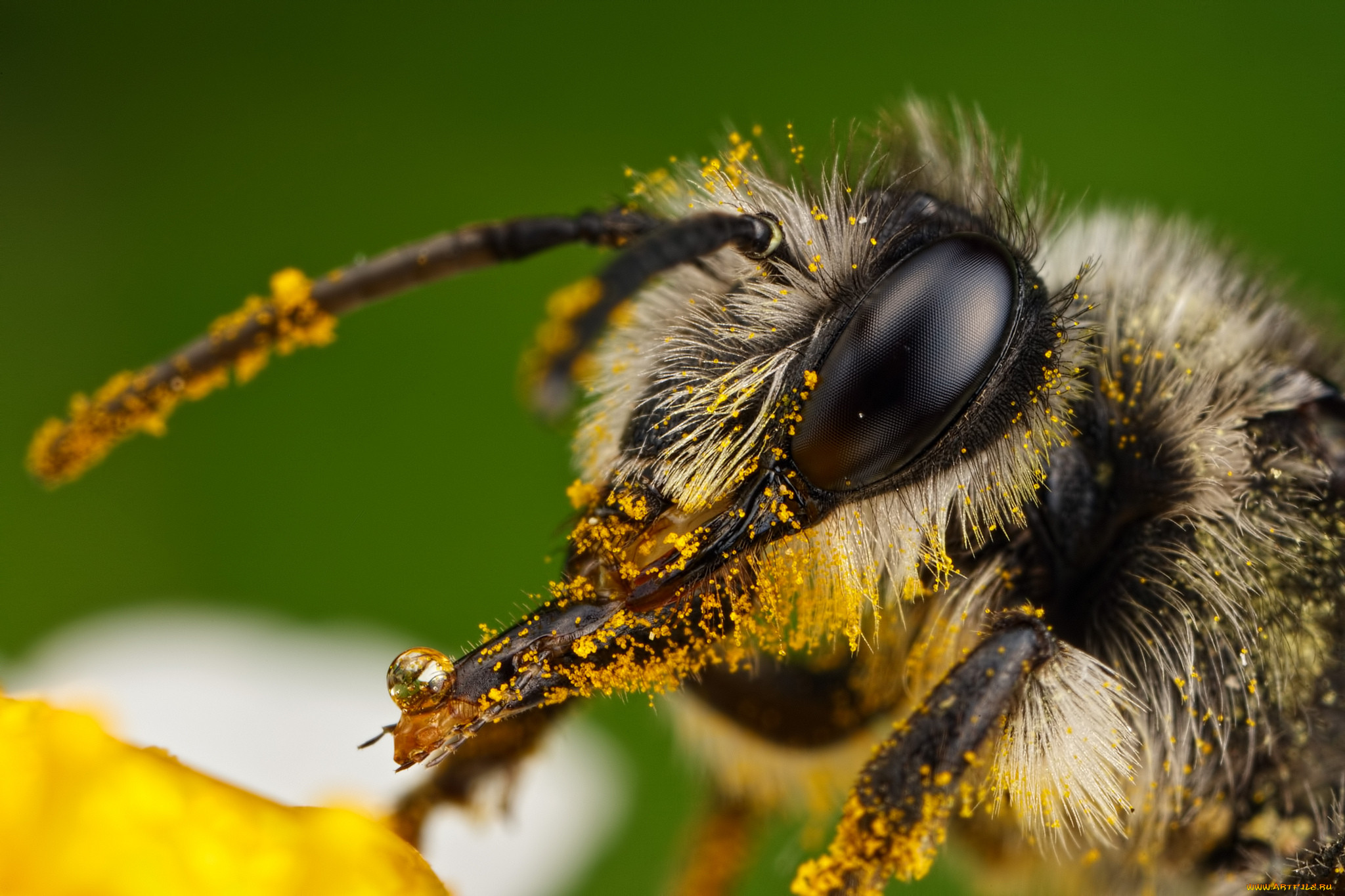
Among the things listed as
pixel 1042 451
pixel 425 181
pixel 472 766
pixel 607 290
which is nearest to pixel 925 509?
pixel 1042 451

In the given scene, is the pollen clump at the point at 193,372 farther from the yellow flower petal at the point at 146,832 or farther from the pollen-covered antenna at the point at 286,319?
the yellow flower petal at the point at 146,832

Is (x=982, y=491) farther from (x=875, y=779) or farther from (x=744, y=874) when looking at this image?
(x=744, y=874)

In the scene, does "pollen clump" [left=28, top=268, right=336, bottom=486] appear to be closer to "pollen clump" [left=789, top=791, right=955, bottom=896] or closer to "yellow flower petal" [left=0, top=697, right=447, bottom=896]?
"yellow flower petal" [left=0, top=697, right=447, bottom=896]

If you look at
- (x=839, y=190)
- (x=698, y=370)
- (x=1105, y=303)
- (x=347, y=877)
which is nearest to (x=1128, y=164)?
(x=1105, y=303)

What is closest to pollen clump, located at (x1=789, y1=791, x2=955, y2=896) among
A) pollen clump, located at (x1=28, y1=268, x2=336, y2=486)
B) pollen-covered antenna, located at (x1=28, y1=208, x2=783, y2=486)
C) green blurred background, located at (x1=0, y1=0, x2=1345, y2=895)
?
pollen-covered antenna, located at (x1=28, y1=208, x2=783, y2=486)

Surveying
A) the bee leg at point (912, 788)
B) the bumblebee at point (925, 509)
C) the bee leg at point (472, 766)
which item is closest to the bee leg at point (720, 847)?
the bumblebee at point (925, 509)
